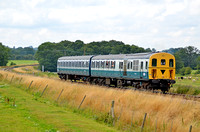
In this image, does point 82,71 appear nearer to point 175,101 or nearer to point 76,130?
point 175,101

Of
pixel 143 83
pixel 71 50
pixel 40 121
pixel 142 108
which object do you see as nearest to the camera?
pixel 40 121

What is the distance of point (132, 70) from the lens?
97.0ft

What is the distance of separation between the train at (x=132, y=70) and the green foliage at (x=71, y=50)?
48.5 meters

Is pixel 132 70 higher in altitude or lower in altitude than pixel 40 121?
higher

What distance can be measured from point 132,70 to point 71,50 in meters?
93.6

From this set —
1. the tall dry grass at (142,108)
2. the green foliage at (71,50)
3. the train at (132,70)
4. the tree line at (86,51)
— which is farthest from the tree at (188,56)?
the tall dry grass at (142,108)

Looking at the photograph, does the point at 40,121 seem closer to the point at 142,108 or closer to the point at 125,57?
the point at 142,108

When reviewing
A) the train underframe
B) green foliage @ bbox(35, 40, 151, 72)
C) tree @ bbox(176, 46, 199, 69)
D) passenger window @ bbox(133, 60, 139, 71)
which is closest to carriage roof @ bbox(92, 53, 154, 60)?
passenger window @ bbox(133, 60, 139, 71)

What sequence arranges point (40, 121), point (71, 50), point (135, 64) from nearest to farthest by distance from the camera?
point (40, 121)
point (135, 64)
point (71, 50)

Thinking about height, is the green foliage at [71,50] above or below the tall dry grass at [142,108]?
above

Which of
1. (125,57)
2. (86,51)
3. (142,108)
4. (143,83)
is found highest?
(86,51)

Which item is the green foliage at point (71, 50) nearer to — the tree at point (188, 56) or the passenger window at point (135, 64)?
the tree at point (188, 56)

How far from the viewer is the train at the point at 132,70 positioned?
Answer: 27.4 metres

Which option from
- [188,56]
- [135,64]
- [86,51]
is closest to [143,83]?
[135,64]
